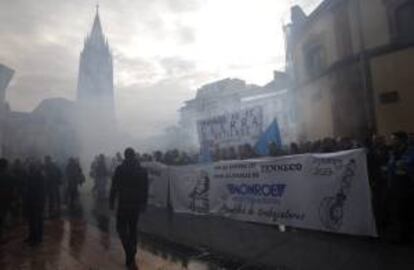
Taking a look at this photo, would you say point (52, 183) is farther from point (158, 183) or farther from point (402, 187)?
point (402, 187)

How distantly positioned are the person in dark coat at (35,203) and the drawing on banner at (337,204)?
6.49 metres

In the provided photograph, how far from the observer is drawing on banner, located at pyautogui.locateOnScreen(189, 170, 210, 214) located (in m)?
10.9

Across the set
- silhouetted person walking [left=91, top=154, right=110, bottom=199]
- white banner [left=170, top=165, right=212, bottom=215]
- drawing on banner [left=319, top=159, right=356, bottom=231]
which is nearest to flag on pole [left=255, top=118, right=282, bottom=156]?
white banner [left=170, top=165, right=212, bottom=215]

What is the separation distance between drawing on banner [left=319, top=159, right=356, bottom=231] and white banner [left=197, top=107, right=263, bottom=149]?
3674mm

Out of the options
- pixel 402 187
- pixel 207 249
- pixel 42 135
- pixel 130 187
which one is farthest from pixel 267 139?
pixel 42 135

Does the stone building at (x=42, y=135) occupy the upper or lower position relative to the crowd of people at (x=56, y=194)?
upper

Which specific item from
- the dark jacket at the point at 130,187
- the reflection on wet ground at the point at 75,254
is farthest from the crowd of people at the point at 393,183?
the dark jacket at the point at 130,187

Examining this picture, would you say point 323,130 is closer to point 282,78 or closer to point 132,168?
point 132,168

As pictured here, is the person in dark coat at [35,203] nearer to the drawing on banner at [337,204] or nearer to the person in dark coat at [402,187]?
the drawing on banner at [337,204]

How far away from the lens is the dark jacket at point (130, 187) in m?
7.39

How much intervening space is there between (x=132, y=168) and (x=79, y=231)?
412 centimetres

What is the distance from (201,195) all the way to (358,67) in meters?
12.1

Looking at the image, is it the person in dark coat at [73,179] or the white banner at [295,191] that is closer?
the white banner at [295,191]

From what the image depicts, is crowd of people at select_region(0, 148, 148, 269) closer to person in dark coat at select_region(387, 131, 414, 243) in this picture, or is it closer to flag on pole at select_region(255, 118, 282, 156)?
flag on pole at select_region(255, 118, 282, 156)
